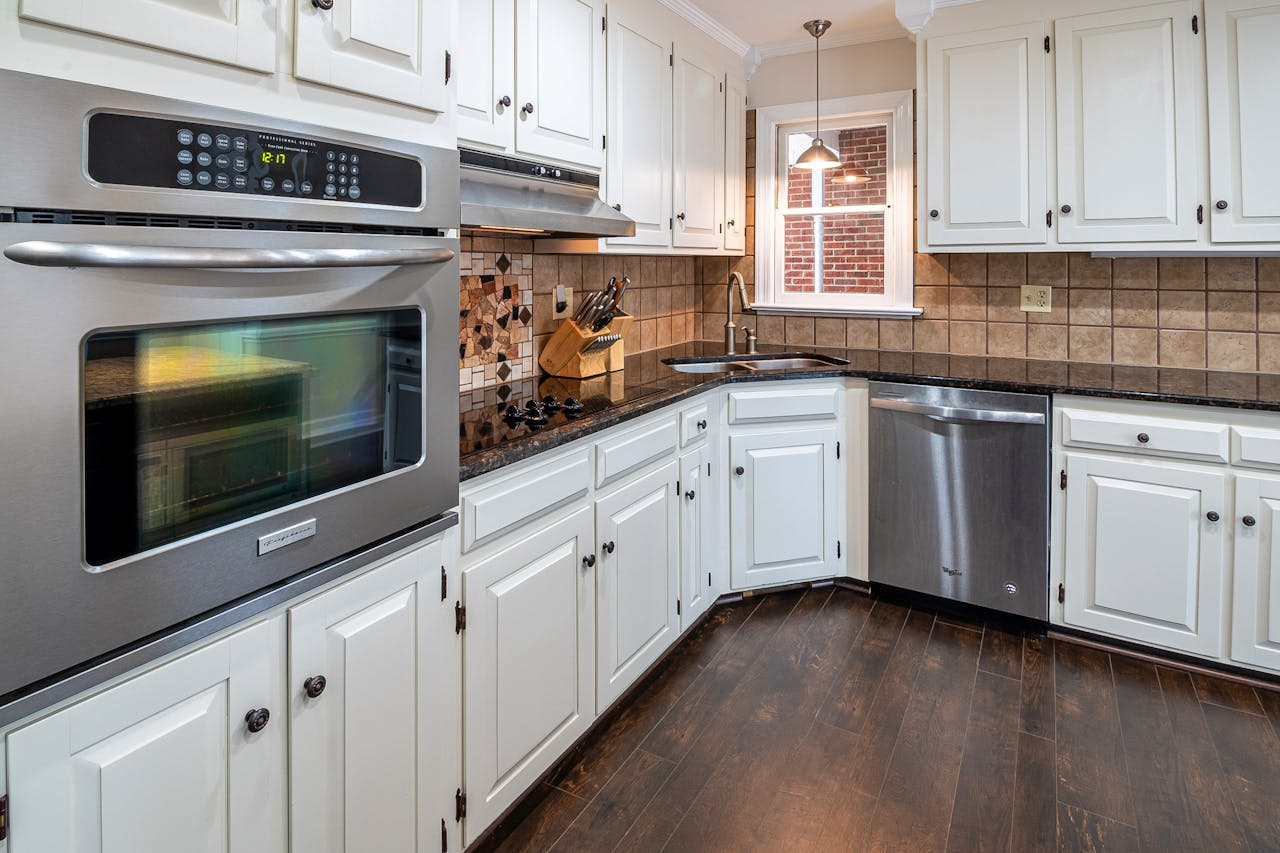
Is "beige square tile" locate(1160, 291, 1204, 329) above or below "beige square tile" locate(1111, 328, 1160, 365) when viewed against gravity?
above

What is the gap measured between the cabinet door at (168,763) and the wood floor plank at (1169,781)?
1.85 meters

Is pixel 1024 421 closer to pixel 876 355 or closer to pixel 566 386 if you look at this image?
pixel 876 355

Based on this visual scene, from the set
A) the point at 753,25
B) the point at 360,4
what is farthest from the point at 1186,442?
the point at 360,4

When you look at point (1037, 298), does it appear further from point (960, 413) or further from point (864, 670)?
point (864, 670)

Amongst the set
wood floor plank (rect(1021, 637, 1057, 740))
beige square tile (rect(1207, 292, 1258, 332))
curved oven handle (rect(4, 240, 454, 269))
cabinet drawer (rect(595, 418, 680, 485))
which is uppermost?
beige square tile (rect(1207, 292, 1258, 332))

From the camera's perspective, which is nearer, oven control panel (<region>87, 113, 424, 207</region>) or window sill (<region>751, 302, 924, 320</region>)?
oven control panel (<region>87, 113, 424, 207</region>)

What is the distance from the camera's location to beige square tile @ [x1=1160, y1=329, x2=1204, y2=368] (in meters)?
2.88

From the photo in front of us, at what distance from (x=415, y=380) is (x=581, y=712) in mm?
1115

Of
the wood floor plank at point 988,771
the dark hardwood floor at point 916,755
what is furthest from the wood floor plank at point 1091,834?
the wood floor plank at point 988,771

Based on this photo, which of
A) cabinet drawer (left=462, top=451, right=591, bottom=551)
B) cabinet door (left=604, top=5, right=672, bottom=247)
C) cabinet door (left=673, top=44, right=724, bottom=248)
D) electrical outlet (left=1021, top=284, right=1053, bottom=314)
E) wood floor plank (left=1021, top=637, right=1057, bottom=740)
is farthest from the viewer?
electrical outlet (left=1021, top=284, right=1053, bottom=314)

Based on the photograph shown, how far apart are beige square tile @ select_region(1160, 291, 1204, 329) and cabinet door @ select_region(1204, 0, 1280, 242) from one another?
36 centimetres

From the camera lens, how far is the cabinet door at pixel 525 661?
1584 millimetres

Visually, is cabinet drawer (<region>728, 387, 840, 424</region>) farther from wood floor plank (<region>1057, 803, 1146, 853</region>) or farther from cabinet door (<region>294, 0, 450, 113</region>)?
cabinet door (<region>294, 0, 450, 113</region>)

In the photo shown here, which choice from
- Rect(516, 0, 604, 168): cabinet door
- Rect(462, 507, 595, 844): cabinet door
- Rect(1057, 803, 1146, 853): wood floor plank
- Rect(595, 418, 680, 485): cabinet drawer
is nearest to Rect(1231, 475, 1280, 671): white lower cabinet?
Rect(1057, 803, 1146, 853): wood floor plank
